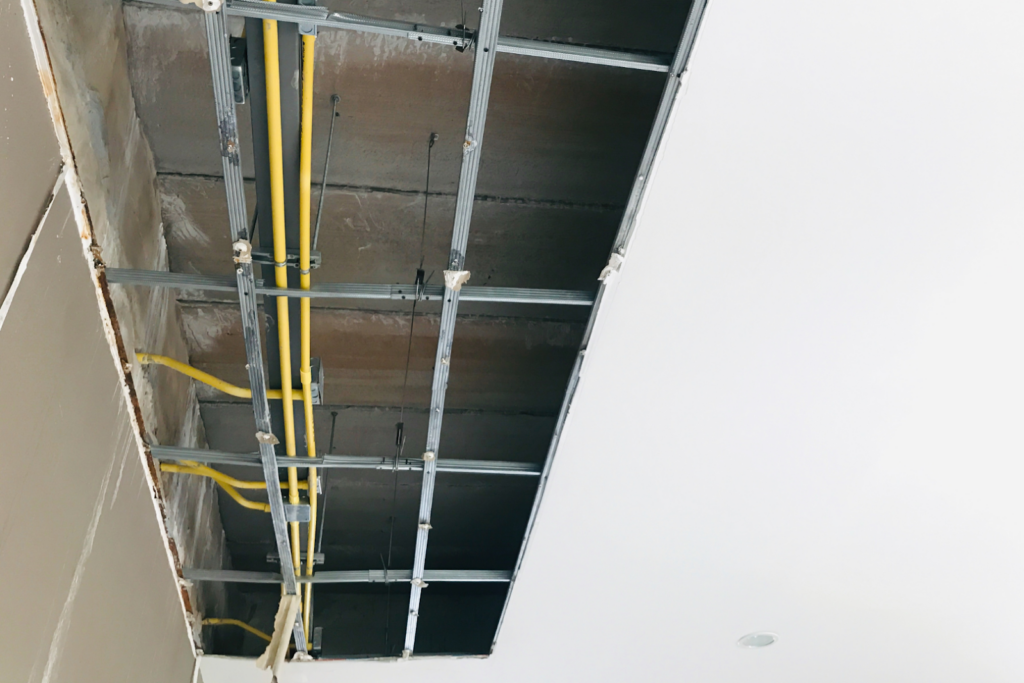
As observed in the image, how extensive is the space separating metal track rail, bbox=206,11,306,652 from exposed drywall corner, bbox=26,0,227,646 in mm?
346

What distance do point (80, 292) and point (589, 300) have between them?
1.39 meters

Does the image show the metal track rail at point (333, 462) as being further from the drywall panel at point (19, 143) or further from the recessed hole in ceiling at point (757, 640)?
the recessed hole in ceiling at point (757, 640)

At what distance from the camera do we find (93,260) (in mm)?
2047

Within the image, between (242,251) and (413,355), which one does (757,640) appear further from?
(242,251)

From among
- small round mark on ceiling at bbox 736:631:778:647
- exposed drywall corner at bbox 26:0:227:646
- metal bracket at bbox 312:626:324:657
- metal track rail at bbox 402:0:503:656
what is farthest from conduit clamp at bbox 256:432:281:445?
small round mark on ceiling at bbox 736:631:778:647

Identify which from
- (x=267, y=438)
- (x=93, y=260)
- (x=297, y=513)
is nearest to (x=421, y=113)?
(x=93, y=260)

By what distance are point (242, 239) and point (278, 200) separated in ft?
0.55

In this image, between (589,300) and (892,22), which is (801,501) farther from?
(892,22)

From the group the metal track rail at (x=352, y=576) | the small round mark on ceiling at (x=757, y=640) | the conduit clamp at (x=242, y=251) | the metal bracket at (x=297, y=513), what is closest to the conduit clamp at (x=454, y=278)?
the conduit clamp at (x=242, y=251)

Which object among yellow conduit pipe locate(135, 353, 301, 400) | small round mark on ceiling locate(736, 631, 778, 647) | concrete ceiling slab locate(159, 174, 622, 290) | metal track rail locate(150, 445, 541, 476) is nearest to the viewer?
yellow conduit pipe locate(135, 353, 301, 400)

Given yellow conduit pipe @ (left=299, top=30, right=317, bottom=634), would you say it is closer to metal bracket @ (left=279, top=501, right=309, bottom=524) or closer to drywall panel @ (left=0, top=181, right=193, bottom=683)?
metal bracket @ (left=279, top=501, right=309, bottom=524)

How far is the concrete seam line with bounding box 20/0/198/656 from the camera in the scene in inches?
67.5

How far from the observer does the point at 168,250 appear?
272cm

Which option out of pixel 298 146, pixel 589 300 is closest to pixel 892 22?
pixel 589 300
